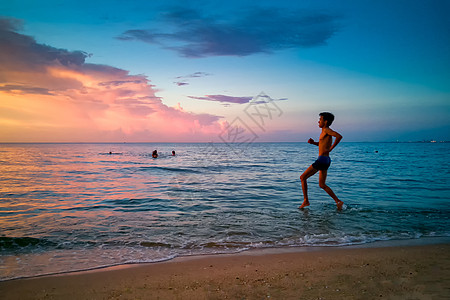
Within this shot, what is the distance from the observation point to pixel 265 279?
147 inches

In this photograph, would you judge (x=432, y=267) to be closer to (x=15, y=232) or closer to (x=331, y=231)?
(x=331, y=231)

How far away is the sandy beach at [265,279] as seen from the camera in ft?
10.9

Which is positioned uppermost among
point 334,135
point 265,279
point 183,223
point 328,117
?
point 328,117

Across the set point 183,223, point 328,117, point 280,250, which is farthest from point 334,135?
point 183,223

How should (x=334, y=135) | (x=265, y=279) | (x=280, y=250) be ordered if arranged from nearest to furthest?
(x=265, y=279) < (x=280, y=250) < (x=334, y=135)

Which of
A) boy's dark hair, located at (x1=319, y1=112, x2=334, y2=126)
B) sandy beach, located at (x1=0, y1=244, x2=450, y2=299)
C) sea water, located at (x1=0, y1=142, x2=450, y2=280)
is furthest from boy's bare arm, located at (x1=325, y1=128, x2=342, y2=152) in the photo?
sandy beach, located at (x1=0, y1=244, x2=450, y2=299)

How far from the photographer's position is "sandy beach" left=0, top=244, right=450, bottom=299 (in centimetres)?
331

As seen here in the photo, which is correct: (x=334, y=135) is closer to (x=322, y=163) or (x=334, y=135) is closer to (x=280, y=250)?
(x=322, y=163)

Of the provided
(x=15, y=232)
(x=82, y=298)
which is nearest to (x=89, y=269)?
(x=82, y=298)

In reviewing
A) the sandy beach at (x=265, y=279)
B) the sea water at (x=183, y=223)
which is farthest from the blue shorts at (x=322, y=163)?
the sandy beach at (x=265, y=279)

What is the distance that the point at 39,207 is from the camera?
883 centimetres

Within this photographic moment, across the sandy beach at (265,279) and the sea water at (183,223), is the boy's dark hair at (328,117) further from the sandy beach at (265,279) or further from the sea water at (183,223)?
the sandy beach at (265,279)

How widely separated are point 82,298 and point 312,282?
3.12 m

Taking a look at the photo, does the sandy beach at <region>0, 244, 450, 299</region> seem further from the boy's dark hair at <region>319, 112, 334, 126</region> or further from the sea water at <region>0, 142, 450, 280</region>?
the boy's dark hair at <region>319, 112, 334, 126</region>
